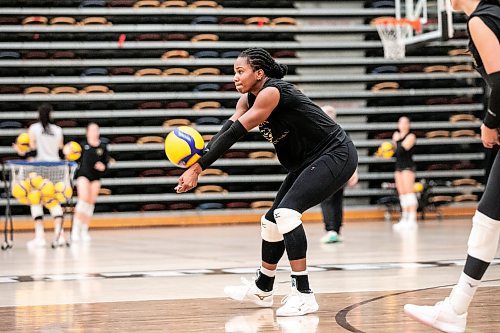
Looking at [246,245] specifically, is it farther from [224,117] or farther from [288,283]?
[224,117]

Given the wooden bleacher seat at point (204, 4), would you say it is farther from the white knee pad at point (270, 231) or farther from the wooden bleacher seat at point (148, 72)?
the white knee pad at point (270, 231)

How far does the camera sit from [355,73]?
19.9 m

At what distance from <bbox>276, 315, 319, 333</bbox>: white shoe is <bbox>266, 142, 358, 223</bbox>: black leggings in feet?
2.36

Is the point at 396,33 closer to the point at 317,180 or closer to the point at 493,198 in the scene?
the point at 317,180

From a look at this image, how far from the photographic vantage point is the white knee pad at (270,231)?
20.4 feet

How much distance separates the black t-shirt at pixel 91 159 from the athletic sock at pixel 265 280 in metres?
8.46

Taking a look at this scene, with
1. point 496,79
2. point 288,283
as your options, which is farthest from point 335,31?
point 496,79

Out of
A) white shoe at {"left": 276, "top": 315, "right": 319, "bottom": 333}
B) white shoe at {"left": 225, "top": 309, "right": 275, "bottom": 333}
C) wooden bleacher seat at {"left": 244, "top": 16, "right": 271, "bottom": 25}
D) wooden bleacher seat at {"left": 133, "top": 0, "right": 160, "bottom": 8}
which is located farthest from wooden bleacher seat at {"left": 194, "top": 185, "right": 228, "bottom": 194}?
white shoe at {"left": 276, "top": 315, "right": 319, "bottom": 333}

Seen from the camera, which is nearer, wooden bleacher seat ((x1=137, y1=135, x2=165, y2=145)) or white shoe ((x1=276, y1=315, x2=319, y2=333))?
white shoe ((x1=276, y1=315, x2=319, y2=333))

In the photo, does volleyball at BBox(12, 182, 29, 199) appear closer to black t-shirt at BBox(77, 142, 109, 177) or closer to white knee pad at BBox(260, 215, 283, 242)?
black t-shirt at BBox(77, 142, 109, 177)

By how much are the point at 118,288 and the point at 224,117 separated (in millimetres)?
11849

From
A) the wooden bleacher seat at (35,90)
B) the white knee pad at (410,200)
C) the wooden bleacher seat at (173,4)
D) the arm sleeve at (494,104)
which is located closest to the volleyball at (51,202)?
the wooden bleacher seat at (35,90)

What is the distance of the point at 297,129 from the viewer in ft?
20.1

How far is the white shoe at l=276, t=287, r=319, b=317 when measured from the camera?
5734mm
